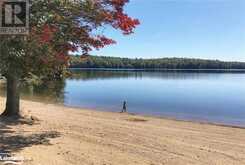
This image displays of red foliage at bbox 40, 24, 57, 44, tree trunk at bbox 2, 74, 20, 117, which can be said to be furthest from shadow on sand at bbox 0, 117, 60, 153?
red foliage at bbox 40, 24, 57, 44

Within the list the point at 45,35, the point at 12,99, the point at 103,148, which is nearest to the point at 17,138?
the point at 103,148

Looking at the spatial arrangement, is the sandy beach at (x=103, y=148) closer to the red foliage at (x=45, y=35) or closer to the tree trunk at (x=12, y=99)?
the tree trunk at (x=12, y=99)

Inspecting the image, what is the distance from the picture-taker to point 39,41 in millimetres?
8516

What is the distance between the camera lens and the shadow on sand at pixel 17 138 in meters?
9.53

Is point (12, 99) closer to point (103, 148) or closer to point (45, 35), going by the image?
point (103, 148)

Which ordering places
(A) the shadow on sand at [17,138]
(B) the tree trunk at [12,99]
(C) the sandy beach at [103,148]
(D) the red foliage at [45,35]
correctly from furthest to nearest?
(B) the tree trunk at [12,99]
(A) the shadow on sand at [17,138]
(C) the sandy beach at [103,148]
(D) the red foliage at [45,35]

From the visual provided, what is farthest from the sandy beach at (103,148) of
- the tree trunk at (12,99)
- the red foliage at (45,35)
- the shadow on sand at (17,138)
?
the red foliage at (45,35)

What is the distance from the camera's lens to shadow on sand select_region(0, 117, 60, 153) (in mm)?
9527

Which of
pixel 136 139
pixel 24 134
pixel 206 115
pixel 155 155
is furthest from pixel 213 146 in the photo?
pixel 206 115

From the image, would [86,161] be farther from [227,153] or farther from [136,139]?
[227,153]

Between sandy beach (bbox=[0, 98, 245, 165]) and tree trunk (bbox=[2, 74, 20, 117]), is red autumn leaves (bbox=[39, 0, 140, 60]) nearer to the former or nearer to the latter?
sandy beach (bbox=[0, 98, 245, 165])

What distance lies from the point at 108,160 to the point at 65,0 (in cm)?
349

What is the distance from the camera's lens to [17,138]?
1080cm

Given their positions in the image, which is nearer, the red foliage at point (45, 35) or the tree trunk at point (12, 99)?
the red foliage at point (45, 35)
